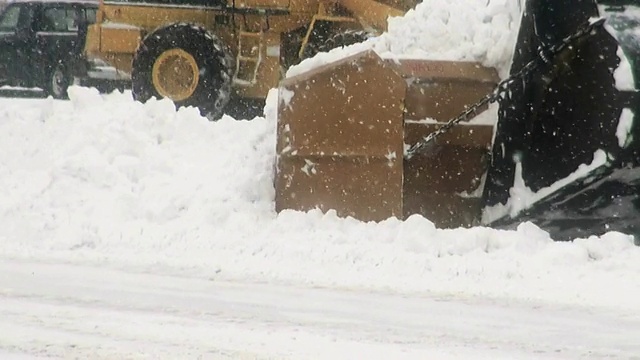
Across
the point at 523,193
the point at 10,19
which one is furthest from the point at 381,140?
the point at 10,19

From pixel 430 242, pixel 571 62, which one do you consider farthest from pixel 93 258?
pixel 571 62

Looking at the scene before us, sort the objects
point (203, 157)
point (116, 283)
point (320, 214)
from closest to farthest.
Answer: point (116, 283) < point (320, 214) < point (203, 157)

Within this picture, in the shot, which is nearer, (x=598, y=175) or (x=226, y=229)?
(x=598, y=175)

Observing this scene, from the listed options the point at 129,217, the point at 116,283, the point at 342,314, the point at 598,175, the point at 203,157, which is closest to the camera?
the point at 342,314

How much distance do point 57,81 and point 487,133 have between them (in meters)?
10.7

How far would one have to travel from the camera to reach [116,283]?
5.86 metres

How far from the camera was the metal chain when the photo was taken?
6.48m

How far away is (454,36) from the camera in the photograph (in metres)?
7.31

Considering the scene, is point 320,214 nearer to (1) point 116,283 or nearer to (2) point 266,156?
(2) point 266,156

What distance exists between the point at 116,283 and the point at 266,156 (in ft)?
6.29

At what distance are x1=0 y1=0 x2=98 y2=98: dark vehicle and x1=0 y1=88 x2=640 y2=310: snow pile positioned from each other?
7832mm

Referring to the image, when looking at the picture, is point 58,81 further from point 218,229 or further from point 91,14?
point 218,229

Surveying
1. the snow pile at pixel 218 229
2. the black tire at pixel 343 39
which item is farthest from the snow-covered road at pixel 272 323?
the black tire at pixel 343 39

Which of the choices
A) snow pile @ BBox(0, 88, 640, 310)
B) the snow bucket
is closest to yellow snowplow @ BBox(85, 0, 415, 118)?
snow pile @ BBox(0, 88, 640, 310)
